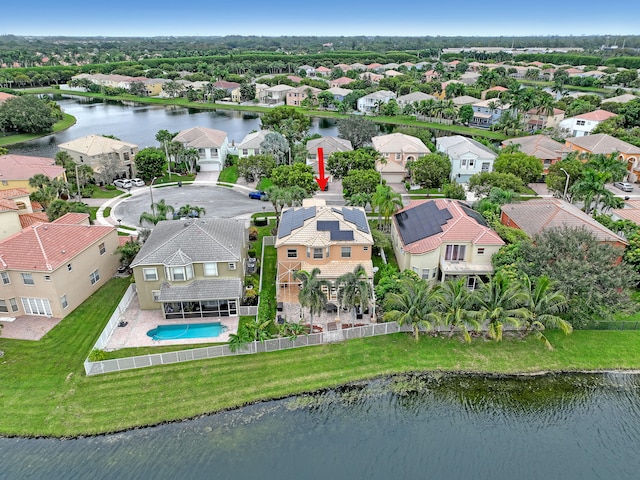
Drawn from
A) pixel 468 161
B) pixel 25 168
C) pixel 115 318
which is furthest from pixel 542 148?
pixel 25 168

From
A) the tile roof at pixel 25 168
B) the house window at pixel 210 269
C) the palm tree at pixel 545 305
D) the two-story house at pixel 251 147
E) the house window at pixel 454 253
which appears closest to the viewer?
the palm tree at pixel 545 305

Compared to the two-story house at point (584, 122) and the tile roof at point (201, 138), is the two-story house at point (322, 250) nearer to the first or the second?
the tile roof at point (201, 138)

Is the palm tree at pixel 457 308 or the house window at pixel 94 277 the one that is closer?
the palm tree at pixel 457 308

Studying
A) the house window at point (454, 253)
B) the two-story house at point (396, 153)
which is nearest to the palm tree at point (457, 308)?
the house window at point (454, 253)

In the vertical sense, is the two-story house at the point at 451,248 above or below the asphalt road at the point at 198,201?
above

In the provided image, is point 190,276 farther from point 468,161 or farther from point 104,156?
point 468,161

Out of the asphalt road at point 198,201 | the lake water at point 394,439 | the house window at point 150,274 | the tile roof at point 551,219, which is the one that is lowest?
the lake water at point 394,439

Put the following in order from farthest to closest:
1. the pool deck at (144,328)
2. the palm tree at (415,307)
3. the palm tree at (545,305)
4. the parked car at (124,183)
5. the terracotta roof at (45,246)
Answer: the parked car at (124,183)
the terracotta roof at (45,246)
the pool deck at (144,328)
the palm tree at (415,307)
the palm tree at (545,305)
